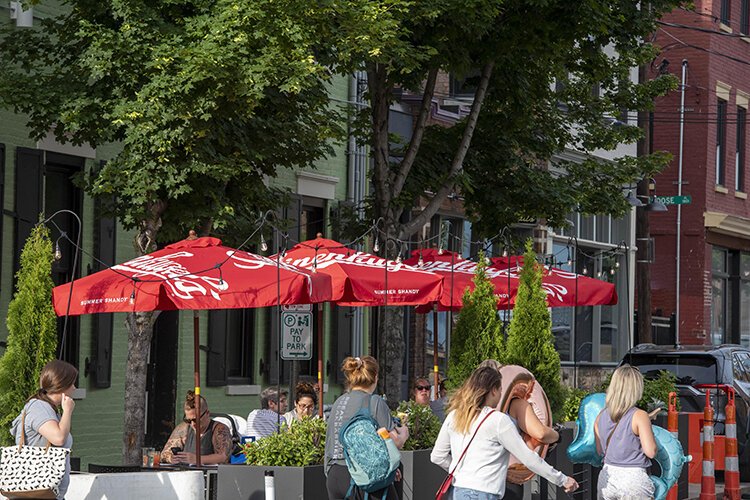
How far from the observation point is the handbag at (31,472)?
32.2 ft

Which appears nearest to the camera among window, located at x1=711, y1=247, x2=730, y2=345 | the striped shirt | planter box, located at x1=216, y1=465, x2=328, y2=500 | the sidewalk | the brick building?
planter box, located at x1=216, y1=465, x2=328, y2=500

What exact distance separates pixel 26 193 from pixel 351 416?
840 cm

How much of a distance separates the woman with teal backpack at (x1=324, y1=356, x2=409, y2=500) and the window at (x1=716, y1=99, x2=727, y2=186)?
31834mm

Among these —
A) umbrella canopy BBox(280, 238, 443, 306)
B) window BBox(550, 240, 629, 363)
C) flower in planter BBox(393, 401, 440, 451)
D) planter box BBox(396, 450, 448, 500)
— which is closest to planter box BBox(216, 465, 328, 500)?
planter box BBox(396, 450, 448, 500)

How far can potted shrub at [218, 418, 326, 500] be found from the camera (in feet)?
39.4

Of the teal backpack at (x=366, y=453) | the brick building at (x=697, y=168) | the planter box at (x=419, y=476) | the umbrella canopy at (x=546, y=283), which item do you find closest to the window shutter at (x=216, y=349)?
the umbrella canopy at (x=546, y=283)

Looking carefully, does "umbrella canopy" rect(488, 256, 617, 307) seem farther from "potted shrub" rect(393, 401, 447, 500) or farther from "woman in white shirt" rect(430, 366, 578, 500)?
"woman in white shirt" rect(430, 366, 578, 500)

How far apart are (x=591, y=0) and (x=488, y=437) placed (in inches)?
374

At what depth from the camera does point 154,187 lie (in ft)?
47.9

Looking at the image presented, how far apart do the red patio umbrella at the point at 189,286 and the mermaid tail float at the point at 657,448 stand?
282cm

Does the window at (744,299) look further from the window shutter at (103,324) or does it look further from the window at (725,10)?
the window shutter at (103,324)

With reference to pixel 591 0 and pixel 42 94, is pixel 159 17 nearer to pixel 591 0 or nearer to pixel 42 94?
pixel 42 94

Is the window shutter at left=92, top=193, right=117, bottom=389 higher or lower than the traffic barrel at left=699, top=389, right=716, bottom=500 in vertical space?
higher

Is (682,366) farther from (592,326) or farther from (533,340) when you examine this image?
(592,326)
